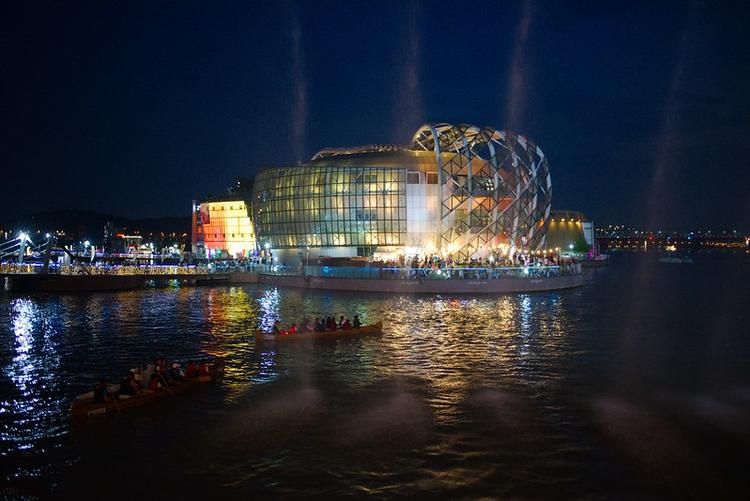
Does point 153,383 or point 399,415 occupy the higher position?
point 153,383

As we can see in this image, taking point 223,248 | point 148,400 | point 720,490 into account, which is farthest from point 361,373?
Answer: point 223,248

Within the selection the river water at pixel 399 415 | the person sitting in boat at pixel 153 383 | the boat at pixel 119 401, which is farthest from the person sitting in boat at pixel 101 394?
the person sitting in boat at pixel 153 383

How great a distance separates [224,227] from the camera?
5699 inches

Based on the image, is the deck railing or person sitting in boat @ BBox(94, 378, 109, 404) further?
the deck railing

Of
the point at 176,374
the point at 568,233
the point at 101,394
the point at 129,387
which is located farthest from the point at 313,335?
the point at 568,233

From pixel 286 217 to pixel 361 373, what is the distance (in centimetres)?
7927

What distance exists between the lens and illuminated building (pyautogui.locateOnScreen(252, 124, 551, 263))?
87.4 m

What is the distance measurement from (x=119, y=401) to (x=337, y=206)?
78180 millimetres

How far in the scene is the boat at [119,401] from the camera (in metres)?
19.6

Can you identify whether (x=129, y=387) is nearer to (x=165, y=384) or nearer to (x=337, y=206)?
(x=165, y=384)

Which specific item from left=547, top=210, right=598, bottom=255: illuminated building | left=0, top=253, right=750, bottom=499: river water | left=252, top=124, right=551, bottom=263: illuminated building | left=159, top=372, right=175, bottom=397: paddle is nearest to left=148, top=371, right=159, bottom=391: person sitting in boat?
left=159, top=372, right=175, bottom=397: paddle

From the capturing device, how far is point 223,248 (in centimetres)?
14600

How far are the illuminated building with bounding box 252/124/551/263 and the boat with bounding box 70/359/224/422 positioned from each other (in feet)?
213

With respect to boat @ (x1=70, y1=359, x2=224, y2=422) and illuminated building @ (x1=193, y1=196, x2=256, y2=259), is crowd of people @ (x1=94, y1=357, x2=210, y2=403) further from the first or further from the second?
illuminated building @ (x1=193, y1=196, x2=256, y2=259)
